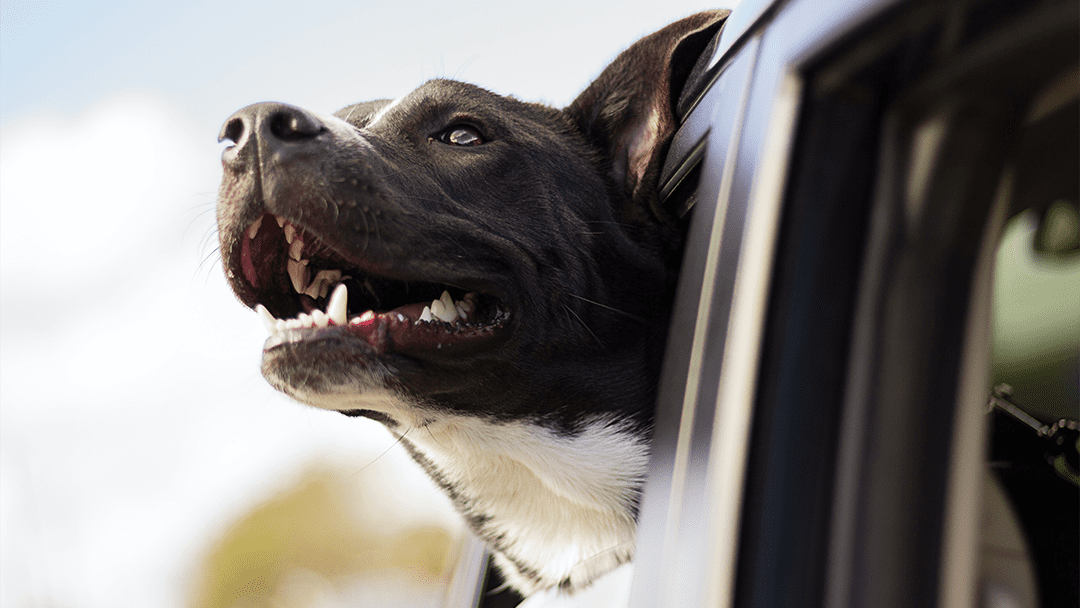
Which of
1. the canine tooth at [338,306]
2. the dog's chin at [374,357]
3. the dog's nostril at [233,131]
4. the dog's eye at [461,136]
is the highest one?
the dog's eye at [461,136]

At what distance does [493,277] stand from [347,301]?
0.34m

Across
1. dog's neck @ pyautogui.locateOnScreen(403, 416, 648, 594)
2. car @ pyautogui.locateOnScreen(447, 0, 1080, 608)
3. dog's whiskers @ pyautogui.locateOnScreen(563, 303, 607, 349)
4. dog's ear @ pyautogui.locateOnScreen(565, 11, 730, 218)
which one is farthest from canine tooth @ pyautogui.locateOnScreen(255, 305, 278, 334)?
car @ pyautogui.locateOnScreen(447, 0, 1080, 608)

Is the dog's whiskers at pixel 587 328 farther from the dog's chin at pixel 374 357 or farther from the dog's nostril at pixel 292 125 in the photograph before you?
the dog's nostril at pixel 292 125

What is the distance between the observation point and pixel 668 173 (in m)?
1.58

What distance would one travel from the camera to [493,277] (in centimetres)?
183

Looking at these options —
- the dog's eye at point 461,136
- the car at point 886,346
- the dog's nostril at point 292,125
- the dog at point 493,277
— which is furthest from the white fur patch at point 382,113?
the car at point 886,346

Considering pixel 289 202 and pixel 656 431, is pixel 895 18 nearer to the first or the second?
pixel 656 431

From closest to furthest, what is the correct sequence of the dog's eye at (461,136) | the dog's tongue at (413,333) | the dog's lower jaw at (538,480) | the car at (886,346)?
the car at (886,346), the dog's tongue at (413,333), the dog's lower jaw at (538,480), the dog's eye at (461,136)

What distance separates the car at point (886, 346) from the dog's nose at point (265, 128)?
3.45 ft

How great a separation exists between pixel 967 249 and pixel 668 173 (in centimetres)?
80

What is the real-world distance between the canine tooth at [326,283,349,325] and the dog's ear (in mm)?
707

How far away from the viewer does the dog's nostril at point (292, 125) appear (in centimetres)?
163

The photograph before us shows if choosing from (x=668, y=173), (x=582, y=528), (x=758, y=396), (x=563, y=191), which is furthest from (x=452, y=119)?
(x=758, y=396)

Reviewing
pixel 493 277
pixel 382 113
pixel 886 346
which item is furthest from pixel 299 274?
pixel 886 346
